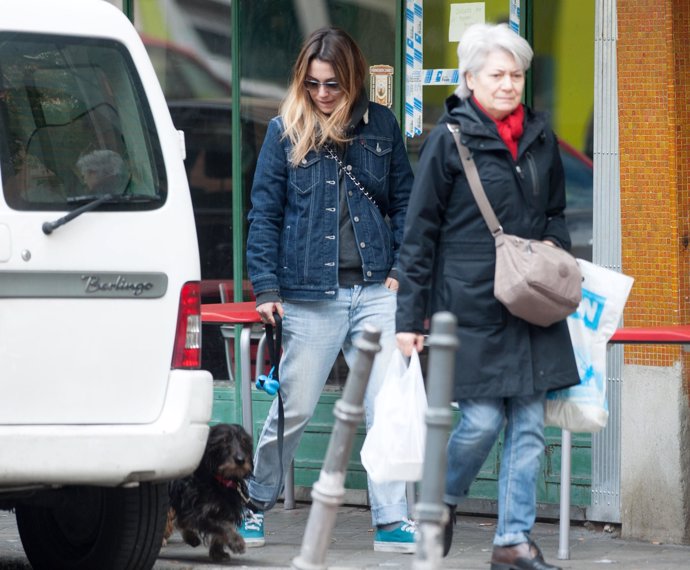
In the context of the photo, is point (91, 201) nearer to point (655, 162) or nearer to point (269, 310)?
point (269, 310)

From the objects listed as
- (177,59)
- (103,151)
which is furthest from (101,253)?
(177,59)

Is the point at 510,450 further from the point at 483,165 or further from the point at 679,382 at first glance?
the point at 679,382

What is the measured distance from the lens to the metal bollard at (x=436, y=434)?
400 cm

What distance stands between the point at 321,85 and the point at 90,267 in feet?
5.16

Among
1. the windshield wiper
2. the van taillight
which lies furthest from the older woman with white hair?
the windshield wiper

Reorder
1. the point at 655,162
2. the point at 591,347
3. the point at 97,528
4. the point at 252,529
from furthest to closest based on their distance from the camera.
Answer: the point at 655,162 → the point at 252,529 → the point at 97,528 → the point at 591,347

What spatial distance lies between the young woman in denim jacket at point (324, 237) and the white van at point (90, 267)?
90cm

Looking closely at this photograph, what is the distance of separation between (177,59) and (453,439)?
392cm

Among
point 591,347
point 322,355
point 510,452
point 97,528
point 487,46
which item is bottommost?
point 97,528

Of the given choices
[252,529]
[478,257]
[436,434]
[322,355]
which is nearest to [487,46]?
[478,257]

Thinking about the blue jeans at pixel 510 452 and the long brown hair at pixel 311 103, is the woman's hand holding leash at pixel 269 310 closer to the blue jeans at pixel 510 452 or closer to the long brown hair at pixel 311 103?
the long brown hair at pixel 311 103

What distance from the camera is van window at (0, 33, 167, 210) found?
5344 mm

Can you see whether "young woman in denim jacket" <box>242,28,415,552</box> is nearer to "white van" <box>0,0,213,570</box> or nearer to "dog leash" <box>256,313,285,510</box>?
"dog leash" <box>256,313,285,510</box>

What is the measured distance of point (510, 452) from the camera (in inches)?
219
